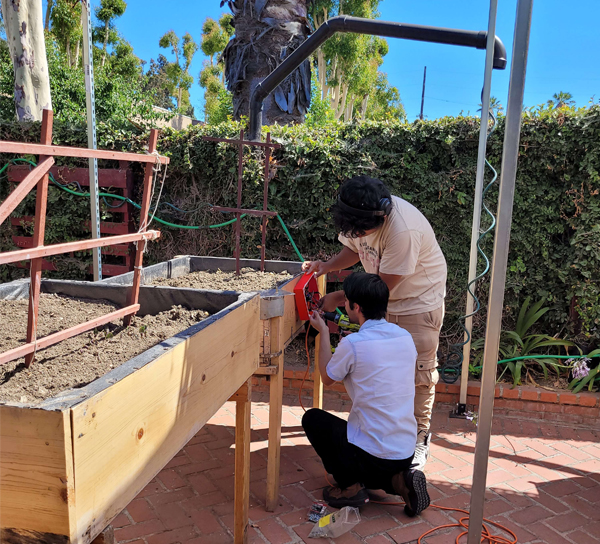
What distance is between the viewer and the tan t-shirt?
2734 millimetres

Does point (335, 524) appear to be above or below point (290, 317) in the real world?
below

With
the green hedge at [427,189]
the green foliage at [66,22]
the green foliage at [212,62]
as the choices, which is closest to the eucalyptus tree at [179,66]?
the green foliage at [212,62]

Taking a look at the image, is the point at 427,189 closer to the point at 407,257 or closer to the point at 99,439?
the point at 407,257

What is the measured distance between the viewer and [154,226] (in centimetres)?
487

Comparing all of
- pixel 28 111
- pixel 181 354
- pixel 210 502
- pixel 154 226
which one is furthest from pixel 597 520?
pixel 28 111

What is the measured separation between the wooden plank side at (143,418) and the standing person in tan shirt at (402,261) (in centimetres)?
93

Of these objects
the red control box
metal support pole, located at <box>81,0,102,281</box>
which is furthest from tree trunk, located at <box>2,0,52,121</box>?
the red control box

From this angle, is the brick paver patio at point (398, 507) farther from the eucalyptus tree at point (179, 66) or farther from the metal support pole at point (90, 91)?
the eucalyptus tree at point (179, 66)

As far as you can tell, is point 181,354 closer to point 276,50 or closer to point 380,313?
point 380,313

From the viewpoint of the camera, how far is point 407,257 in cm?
273

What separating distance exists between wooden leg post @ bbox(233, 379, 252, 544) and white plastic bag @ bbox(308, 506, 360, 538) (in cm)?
35

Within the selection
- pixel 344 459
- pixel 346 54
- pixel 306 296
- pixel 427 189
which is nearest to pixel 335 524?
pixel 344 459

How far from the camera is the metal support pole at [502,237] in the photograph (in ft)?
5.23

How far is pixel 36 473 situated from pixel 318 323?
184 centimetres
